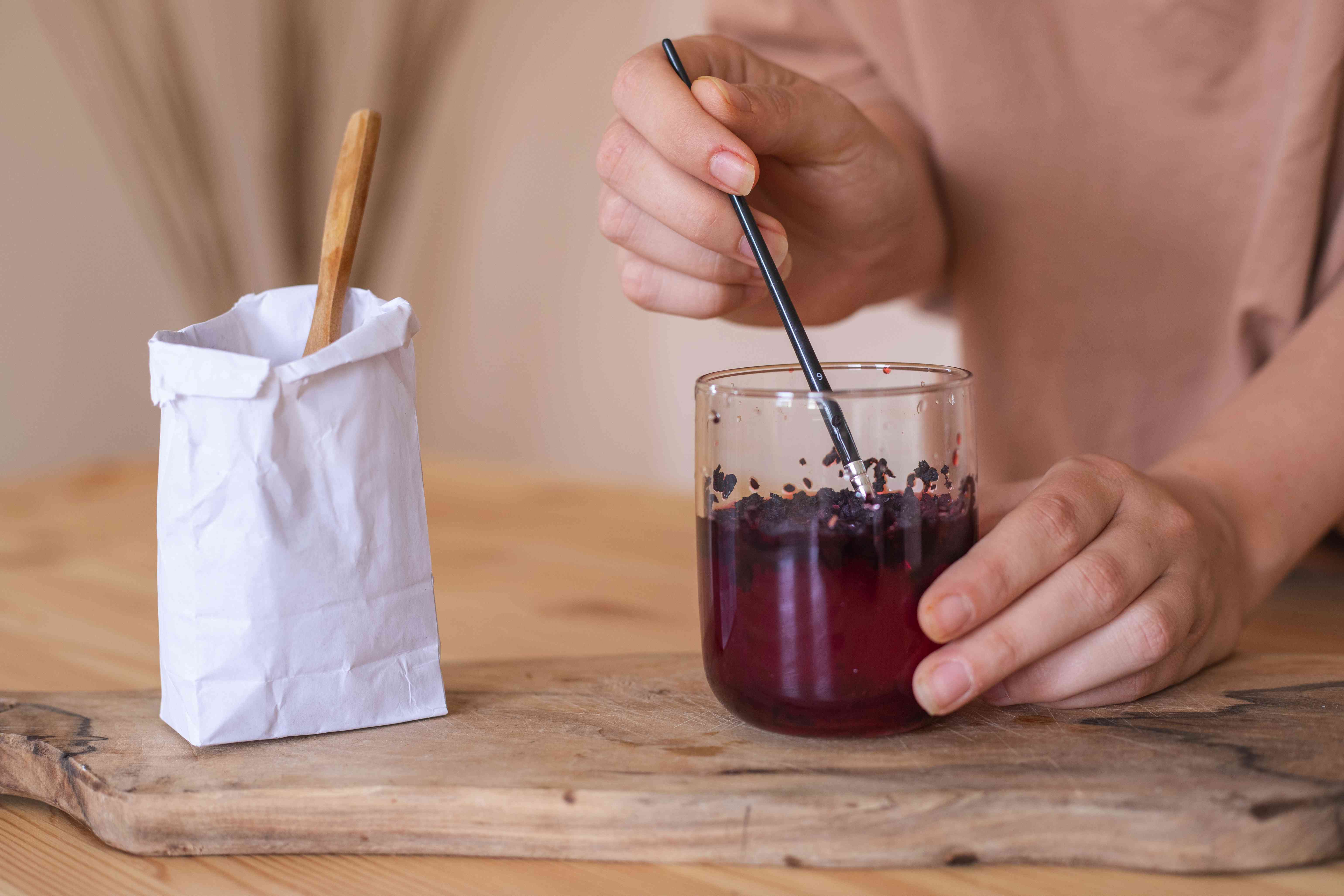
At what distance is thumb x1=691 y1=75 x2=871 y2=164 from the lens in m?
0.73

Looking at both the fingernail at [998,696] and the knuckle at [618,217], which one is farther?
the knuckle at [618,217]

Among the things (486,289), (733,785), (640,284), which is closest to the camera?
(733,785)

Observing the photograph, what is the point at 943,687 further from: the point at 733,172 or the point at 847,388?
the point at 733,172

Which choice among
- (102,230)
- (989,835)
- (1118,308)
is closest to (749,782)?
(989,835)

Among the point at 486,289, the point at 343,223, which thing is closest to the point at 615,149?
the point at 343,223

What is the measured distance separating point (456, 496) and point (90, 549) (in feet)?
1.54

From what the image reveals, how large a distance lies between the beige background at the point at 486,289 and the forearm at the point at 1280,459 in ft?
3.09

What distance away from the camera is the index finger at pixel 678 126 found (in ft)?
2.36

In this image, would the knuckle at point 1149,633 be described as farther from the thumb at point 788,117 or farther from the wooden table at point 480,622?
the thumb at point 788,117

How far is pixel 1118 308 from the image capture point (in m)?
1.25

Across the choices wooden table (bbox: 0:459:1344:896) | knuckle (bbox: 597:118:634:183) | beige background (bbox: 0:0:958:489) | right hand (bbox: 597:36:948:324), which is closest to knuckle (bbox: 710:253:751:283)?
right hand (bbox: 597:36:948:324)

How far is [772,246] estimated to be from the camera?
818 millimetres

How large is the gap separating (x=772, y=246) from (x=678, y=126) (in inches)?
5.1

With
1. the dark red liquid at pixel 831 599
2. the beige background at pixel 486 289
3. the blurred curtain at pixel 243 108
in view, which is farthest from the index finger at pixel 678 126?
the blurred curtain at pixel 243 108
